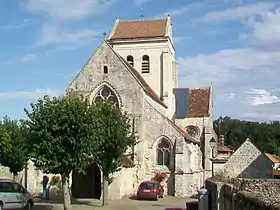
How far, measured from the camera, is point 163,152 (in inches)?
1563

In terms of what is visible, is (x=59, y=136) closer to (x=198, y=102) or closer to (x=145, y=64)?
(x=145, y=64)

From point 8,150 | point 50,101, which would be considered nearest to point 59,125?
point 50,101

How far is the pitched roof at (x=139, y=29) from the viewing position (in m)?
48.8

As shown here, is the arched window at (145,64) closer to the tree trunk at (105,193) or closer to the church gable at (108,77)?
the church gable at (108,77)

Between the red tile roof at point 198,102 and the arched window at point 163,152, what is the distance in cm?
1228

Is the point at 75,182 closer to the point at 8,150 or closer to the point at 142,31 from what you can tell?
the point at 8,150

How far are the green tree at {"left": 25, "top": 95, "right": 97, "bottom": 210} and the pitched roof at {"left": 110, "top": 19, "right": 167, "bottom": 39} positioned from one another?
82.3ft

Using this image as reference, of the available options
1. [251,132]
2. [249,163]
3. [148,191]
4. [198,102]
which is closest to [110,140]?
[148,191]

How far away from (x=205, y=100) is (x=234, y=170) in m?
12.4

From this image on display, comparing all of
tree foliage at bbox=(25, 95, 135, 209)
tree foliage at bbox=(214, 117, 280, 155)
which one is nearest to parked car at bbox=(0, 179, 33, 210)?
tree foliage at bbox=(25, 95, 135, 209)

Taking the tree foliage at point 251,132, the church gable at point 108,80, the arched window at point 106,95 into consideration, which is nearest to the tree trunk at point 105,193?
the church gable at point 108,80

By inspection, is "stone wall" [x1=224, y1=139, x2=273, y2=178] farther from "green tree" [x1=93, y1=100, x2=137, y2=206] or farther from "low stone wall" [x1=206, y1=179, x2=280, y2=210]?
"low stone wall" [x1=206, y1=179, x2=280, y2=210]

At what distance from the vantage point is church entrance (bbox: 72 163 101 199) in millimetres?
38312

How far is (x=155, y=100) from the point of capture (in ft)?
143
